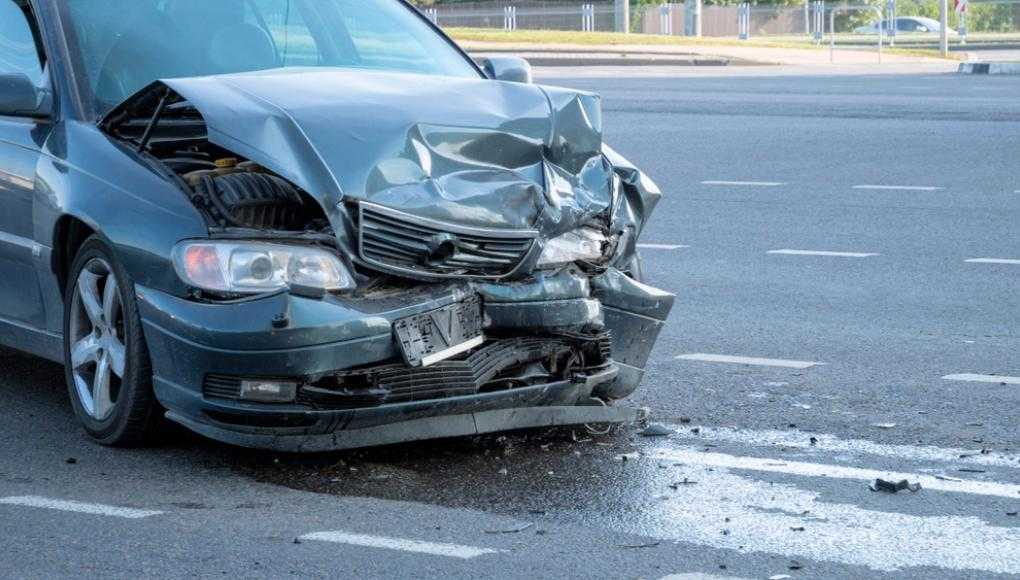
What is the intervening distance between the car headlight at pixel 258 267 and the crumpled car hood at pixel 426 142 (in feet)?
0.55

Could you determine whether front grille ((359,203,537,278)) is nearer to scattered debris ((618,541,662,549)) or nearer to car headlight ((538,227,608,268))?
car headlight ((538,227,608,268))

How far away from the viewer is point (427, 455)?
5551 mm

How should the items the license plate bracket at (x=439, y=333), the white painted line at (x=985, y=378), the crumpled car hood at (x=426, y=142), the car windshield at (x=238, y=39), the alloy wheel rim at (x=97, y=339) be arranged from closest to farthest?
the license plate bracket at (x=439, y=333) < the crumpled car hood at (x=426, y=142) < the alloy wheel rim at (x=97, y=339) < the car windshield at (x=238, y=39) < the white painted line at (x=985, y=378)

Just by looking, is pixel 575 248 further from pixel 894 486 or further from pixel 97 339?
pixel 97 339

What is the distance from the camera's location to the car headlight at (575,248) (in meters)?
5.48

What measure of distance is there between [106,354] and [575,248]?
1624 mm

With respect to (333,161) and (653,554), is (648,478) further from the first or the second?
(333,161)

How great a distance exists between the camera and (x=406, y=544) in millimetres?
4590

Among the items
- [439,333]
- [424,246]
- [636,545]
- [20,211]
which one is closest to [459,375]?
[439,333]

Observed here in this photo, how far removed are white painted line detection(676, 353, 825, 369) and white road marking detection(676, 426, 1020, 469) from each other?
1167 mm

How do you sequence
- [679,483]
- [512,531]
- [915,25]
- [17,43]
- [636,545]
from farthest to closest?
[915,25] → [17,43] → [679,483] → [512,531] → [636,545]

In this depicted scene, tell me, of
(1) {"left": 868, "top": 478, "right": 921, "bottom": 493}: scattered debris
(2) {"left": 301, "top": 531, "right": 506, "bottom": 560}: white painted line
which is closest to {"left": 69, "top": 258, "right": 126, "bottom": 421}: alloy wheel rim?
(2) {"left": 301, "top": 531, "right": 506, "bottom": 560}: white painted line

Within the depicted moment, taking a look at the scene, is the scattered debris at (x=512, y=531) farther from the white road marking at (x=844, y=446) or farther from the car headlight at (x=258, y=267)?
the white road marking at (x=844, y=446)

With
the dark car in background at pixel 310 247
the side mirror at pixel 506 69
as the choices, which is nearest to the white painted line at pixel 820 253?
the side mirror at pixel 506 69
